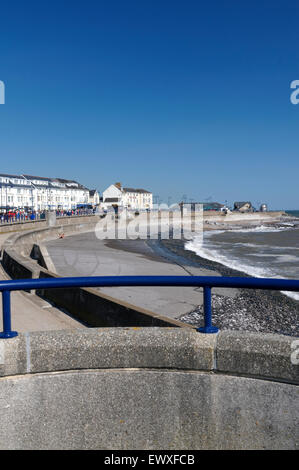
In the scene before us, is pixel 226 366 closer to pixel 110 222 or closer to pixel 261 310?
pixel 261 310

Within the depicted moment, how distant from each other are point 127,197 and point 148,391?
486 feet

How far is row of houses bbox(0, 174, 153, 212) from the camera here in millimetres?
101562

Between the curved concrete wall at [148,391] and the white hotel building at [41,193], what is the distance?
93.0 m

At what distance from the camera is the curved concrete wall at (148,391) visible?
2488 mm

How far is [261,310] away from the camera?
1209cm

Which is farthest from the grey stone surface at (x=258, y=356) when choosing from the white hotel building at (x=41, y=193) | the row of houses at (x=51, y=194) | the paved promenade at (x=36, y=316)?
the white hotel building at (x=41, y=193)

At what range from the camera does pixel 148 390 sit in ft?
8.78

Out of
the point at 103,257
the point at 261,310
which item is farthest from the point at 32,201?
the point at 261,310

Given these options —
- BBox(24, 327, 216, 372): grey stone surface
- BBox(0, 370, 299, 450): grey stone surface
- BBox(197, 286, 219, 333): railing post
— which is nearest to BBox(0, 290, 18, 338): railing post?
BBox(24, 327, 216, 372): grey stone surface

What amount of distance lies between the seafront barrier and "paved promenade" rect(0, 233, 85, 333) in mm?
4610

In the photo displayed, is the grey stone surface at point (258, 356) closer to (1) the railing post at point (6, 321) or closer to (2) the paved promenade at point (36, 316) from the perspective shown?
(1) the railing post at point (6, 321)

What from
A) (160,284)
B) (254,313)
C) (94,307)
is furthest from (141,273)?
(160,284)

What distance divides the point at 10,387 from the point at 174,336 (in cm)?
113

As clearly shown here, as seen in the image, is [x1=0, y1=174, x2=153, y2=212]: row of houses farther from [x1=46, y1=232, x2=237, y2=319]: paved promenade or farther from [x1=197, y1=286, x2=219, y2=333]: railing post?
[x1=197, y1=286, x2=219, y2=333]: railing post
